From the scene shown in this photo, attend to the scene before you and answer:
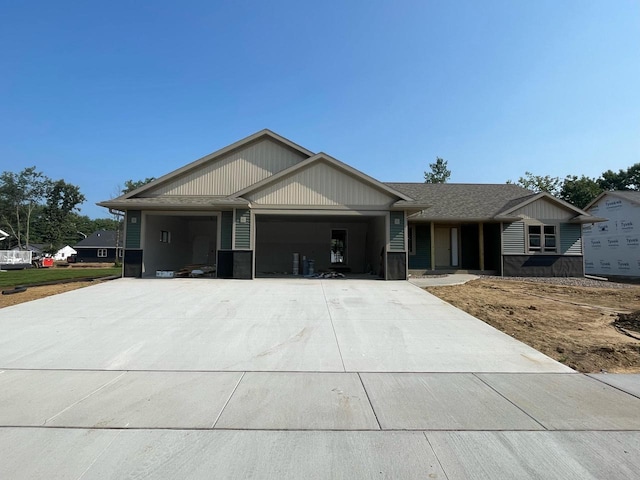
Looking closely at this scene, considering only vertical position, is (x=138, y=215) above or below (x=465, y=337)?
above

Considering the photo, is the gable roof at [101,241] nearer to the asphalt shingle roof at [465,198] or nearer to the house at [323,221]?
the house at [323,221]

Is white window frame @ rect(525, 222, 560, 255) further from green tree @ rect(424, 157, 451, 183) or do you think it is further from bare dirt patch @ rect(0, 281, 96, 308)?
green tree @ rect(424, 157, 451, 183)

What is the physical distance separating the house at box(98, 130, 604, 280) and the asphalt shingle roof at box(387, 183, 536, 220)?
0.06 metres

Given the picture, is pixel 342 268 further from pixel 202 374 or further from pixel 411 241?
pixel 202 374

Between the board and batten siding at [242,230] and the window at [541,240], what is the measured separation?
13.6 meters

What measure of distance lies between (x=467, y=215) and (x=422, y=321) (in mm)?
12084

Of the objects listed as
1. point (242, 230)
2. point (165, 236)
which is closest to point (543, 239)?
point (242, 230)

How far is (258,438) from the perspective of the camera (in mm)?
3301

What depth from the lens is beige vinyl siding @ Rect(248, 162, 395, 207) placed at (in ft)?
49.9

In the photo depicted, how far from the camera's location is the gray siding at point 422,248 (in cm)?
1894

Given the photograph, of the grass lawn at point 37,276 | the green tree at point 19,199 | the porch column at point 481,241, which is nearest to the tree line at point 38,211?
the green tree at point 19,199

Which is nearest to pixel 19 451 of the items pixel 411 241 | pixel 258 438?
pixel 258 438

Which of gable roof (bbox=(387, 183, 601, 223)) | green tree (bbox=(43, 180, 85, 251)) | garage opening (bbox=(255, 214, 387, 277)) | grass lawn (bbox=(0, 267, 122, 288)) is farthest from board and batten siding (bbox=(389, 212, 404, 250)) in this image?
green tree (bbox=(43, 180, 85, 251))

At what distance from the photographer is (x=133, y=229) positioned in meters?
15.9
